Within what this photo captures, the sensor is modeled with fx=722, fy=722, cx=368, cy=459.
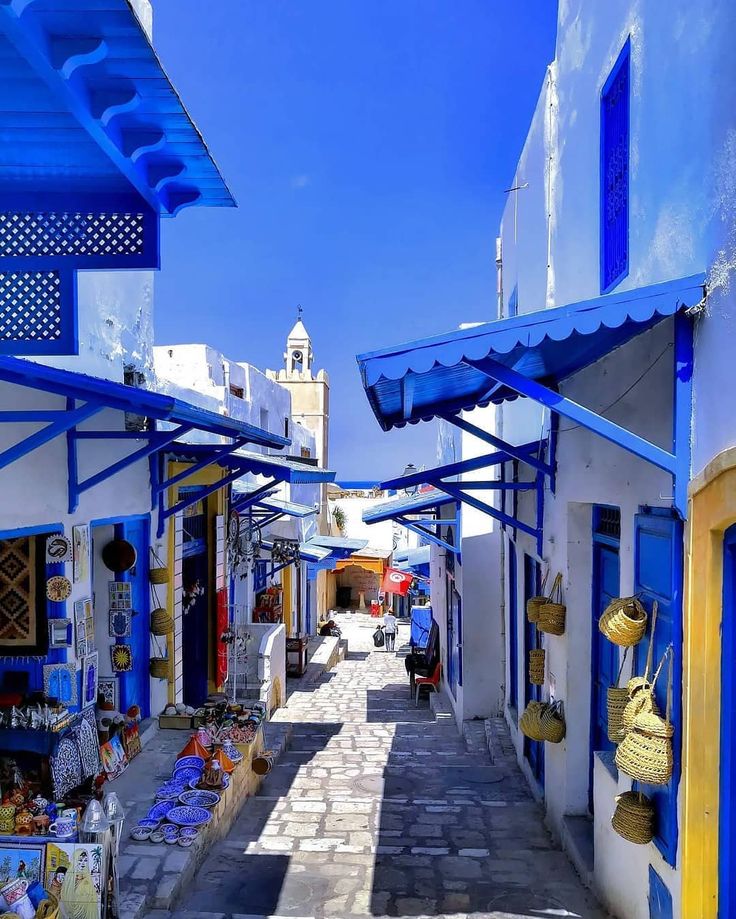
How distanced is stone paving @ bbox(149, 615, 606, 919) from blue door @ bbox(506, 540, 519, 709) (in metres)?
0.74

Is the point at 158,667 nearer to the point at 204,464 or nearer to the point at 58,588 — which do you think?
the point at 58,588

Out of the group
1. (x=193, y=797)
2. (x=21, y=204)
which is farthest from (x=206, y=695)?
(x=21, y=204)

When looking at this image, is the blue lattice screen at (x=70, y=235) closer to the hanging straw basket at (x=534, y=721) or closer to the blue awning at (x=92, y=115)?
the blue awning at (x=92, y=115)

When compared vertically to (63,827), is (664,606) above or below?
above

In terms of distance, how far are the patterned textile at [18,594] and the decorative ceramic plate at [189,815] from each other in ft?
6.30

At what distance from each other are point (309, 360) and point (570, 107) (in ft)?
108

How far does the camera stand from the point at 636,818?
12.4ft

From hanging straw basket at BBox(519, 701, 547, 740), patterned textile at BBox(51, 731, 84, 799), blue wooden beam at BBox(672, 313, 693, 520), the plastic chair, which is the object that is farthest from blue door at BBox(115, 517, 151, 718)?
the plastic chair

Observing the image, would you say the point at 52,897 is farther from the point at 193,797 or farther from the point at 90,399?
the point at 90,399

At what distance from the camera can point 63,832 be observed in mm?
4508

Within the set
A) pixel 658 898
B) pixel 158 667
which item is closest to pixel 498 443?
pixel 658 898

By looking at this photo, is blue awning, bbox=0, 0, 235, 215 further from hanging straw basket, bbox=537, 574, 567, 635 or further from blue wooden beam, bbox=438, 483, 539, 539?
blue wooden beam, bbox=438, 483, 539, 539

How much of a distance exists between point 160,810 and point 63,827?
1555mm

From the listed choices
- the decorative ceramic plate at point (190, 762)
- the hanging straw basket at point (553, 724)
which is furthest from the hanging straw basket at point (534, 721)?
the decorative ceramic plate at point (190, 762)
